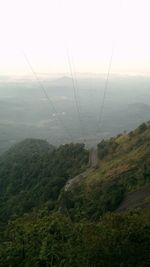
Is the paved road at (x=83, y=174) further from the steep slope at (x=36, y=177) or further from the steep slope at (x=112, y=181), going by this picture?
the steep slope at (x=36, y=177)

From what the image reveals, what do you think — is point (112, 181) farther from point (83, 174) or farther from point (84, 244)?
point (84, 244)

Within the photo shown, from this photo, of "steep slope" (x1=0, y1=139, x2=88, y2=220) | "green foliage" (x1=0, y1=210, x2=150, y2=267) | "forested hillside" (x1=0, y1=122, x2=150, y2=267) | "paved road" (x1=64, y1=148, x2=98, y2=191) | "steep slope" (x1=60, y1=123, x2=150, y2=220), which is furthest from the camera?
"steep slope" (x1=0, y1=139, x2=88, y2=220)

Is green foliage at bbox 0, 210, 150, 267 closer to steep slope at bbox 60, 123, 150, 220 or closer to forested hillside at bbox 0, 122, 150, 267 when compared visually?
forested hillside at bbox 0, 122, 150, 267

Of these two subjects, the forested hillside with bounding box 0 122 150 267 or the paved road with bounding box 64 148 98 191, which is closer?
the forested hillside with bounding box 0 122 150 267

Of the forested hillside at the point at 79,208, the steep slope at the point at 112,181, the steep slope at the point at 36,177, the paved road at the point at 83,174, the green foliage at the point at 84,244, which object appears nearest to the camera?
the green foliage at the point at 84,244

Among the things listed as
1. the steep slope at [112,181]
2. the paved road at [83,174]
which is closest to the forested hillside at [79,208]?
the steep slope at [112,181]

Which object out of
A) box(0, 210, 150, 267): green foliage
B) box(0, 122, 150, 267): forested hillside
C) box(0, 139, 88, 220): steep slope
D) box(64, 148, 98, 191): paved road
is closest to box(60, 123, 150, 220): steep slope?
box(0, 122, 150, 267): forested hillside

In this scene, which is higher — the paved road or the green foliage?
the paved road

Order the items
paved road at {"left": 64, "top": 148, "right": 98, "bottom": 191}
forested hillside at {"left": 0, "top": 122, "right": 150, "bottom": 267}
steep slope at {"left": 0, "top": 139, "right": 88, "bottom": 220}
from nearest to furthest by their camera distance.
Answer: forested hillside at {"left": 0, "top": 122, "right": 150, "bottom": 267} → paved road at {"left": 64, "top": 148, "right": 98, "bottom": 191} → steep slope at {"left": 0, "top": 139, "right": 88, "bottom": 220}
